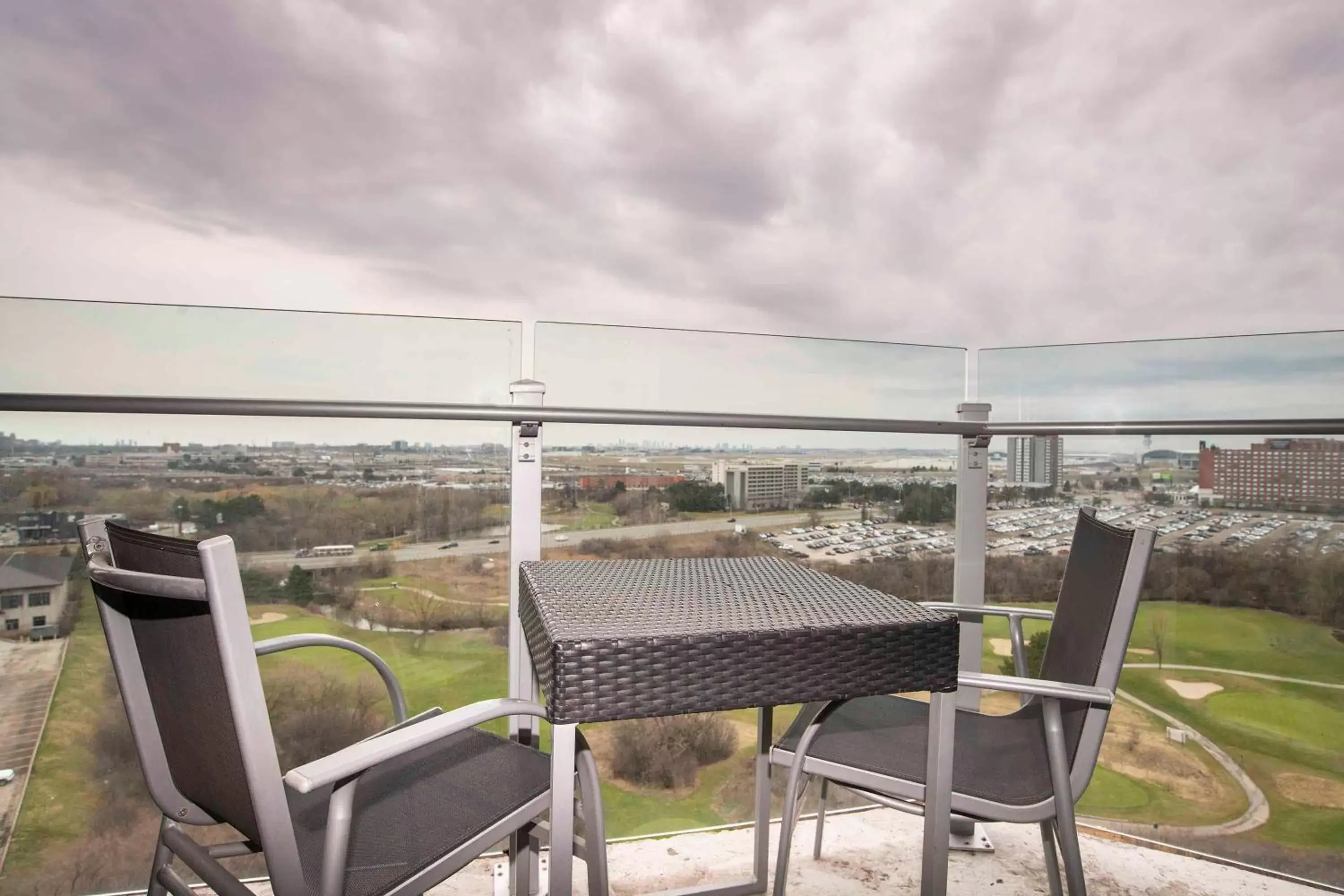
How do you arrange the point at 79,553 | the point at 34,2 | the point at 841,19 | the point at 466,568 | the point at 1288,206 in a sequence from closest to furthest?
1. the point at 79,553
2. the point at 466,568
3. the point at 34,2
4. the point at 841,19
5. the point at 1288,206

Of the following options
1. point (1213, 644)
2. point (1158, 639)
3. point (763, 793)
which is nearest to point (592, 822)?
point (763, 793)

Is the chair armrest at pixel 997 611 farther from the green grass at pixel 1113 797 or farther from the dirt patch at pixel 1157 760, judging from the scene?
the green grass at pixel 1113 797

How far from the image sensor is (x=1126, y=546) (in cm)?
142

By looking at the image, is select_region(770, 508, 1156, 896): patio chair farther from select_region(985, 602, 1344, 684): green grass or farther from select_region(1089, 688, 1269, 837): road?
select_region(1089, 688, 1269, 837): road

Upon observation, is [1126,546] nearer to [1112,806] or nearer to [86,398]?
[1112,806]

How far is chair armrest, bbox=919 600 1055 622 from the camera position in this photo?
1.80 meters

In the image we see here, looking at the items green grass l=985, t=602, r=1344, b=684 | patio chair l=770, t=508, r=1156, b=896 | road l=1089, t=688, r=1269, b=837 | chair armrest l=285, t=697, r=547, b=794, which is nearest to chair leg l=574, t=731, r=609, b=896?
chair armrest l=285, t=697, r=547, b=794

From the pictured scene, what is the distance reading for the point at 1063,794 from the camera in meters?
1.37

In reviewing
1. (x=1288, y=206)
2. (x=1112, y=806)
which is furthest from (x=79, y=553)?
(x=1288, y=206)

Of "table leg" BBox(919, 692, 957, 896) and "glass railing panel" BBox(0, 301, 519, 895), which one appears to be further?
"glass railing panel" BBox(0, 301, 519, 895)

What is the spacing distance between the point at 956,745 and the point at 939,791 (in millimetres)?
499

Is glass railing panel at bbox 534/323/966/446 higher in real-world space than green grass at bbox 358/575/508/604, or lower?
higher

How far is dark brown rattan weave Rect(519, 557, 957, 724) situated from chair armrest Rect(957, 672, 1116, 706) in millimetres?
167

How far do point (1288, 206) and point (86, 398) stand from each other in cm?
674
